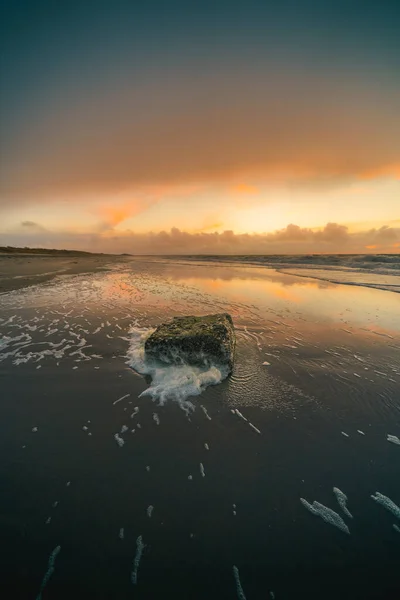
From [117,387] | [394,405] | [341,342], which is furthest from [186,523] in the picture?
[341,342]

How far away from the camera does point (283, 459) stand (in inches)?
132

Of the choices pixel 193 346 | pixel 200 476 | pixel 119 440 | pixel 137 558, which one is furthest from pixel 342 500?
pixel 193 346

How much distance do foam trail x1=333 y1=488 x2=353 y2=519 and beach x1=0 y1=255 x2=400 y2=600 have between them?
0.6 inches

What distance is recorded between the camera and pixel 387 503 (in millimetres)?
2822

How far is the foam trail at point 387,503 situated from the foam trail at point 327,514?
0.56 meters

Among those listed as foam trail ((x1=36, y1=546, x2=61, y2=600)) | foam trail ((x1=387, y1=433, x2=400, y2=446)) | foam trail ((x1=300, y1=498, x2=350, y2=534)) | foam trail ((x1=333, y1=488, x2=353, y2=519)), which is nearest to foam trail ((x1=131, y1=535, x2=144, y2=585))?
foam trail ((x1=36, y1=546, x2=61, y2=600))

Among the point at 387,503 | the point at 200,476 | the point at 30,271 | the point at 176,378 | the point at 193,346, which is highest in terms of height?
the point at 30,271

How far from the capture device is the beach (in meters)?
2.21

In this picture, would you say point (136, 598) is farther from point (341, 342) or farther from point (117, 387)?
point (341, 342)

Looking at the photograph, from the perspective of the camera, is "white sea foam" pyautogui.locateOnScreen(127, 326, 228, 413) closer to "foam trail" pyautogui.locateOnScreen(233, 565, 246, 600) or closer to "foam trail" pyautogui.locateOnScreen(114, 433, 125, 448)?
"foam trail" pyautogui.locateOnScreen(114, 433, 125, 448)

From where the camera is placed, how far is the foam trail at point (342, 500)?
2.73m

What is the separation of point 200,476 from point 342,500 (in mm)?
1642

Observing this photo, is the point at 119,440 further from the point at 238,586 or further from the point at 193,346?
the point at 193,346

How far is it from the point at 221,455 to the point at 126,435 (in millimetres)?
1429
